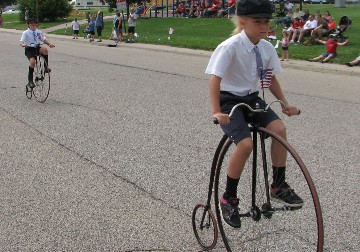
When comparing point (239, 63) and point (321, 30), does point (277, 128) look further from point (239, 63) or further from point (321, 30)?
point (321, 30)

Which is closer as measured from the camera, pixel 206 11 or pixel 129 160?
pixel 129 160

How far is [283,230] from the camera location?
12.6 ft

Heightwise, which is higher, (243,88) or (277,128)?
(243,88)

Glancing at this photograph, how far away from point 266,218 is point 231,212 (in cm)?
25

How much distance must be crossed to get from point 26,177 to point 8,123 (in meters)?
3.15

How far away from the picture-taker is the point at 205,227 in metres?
4.02

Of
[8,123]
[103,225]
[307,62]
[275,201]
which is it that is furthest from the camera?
[307,62]

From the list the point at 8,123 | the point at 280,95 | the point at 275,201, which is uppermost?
the point at 280,95

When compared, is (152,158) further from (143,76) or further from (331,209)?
(143,76)

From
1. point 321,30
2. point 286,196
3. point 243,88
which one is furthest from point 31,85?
point 321,30

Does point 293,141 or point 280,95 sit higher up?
point 280,95

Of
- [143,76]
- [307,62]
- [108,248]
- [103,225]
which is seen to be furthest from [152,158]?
[307,62]

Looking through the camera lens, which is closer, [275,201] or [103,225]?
[275,201]

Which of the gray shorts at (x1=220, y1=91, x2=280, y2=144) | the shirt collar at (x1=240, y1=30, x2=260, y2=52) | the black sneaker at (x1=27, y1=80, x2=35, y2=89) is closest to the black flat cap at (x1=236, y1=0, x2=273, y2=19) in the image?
the shirt collar at (x1=240, y1=30, x2=260, y2=52)
